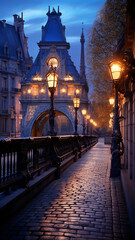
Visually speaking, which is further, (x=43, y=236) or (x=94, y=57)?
(x=94, y=57)

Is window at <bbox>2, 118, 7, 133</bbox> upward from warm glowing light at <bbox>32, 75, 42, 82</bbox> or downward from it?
downward

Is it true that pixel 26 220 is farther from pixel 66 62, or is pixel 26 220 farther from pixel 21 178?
pixel 66 62

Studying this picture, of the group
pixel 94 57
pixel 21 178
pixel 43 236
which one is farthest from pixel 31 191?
pixel 94 57

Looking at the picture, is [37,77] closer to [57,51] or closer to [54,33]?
[57,51]

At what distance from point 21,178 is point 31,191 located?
668 mm

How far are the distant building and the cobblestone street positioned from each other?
46404mm

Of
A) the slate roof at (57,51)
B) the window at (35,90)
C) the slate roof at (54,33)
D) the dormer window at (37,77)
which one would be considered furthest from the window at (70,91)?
the slate roof at (54,33)

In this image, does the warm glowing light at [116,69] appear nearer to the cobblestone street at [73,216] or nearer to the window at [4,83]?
the cobblestone street at [73,216]

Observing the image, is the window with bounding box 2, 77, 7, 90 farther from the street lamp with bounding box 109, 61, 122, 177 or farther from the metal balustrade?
the metal balustrade

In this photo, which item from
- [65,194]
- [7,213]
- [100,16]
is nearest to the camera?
[7,213]

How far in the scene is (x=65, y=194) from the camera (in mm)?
7285

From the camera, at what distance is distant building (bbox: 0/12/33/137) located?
180 ft

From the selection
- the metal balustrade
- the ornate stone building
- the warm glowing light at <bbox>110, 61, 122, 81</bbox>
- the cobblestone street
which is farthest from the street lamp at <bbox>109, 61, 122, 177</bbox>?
the ornate stone building

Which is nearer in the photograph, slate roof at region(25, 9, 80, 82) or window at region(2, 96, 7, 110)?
slate roof at region(25, 9, 80, 82)
